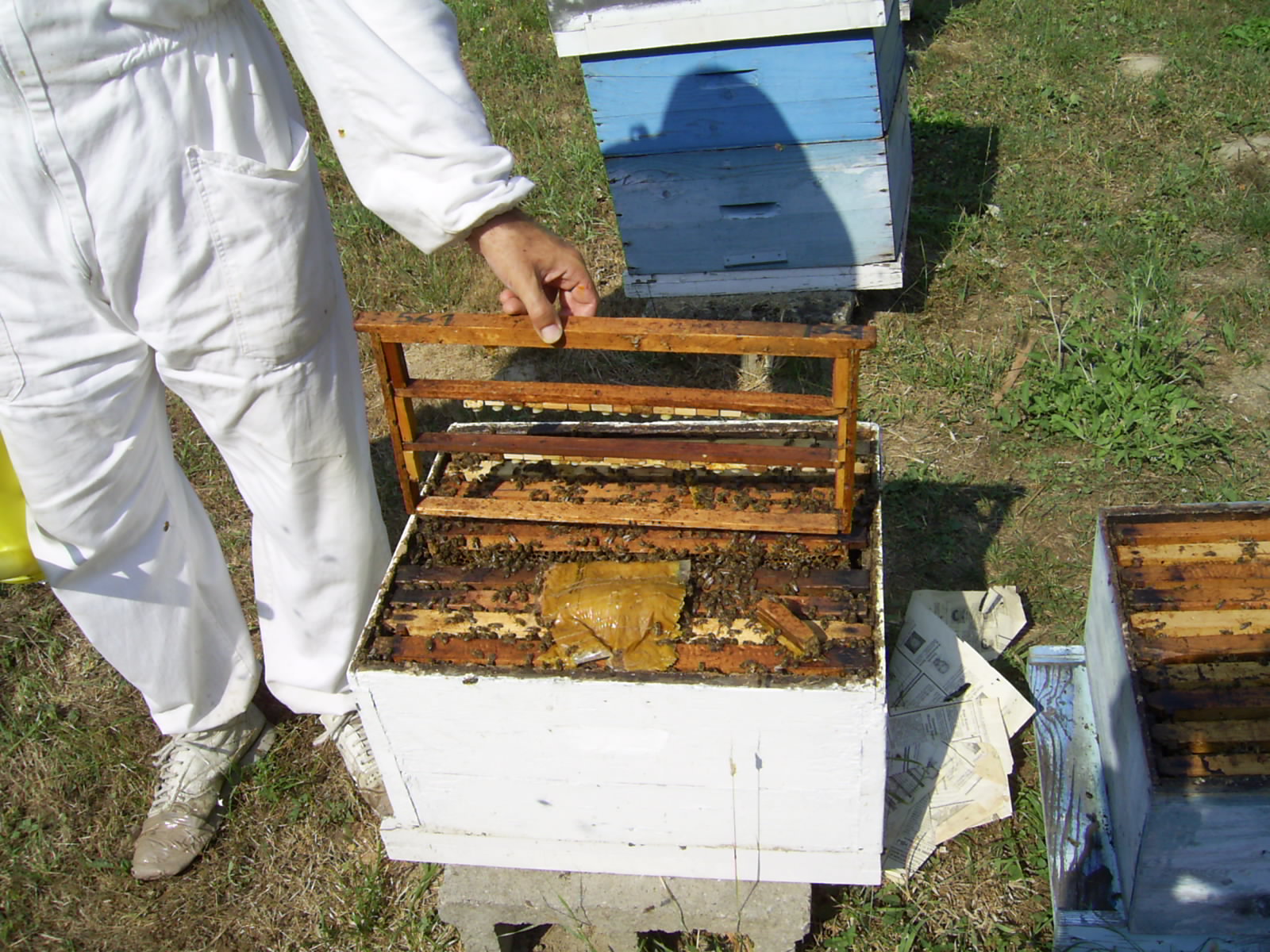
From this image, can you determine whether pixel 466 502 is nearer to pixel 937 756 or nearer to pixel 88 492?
pixel 88 492

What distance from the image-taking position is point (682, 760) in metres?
1.73

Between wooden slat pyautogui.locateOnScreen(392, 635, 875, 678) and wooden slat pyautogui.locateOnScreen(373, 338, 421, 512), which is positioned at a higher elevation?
wooden slat pyautogui.locateOnScreen(373, 338, 421, 512)

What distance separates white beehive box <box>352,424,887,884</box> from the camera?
1.64 meters

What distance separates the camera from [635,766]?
5.76ft

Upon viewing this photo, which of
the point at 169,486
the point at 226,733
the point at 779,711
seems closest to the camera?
the point at 779,711

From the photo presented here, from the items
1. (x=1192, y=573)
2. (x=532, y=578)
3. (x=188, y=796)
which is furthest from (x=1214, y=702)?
(x=188, y=796)

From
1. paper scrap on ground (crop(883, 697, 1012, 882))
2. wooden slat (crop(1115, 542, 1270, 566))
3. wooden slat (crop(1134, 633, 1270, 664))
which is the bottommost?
paper scrap on ground (crop(883, 697, 1012, 882))

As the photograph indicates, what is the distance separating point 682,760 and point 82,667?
71.7 inches

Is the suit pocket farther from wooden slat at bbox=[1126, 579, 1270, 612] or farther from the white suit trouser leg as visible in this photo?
wooden slat at bbox=[1126, 579, 1270, 612]

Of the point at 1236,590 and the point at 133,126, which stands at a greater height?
the point at 133,126

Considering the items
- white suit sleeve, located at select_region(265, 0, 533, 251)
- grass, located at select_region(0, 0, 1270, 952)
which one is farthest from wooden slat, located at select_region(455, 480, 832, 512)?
grass, located at select_region(0, 0, 1270, 952)

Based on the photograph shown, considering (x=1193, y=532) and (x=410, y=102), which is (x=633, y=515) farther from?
(x=1193, y=532)

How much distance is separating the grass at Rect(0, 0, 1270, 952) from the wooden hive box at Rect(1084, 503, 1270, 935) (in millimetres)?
321

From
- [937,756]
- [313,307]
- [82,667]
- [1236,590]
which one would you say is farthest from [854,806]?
[82,667]
